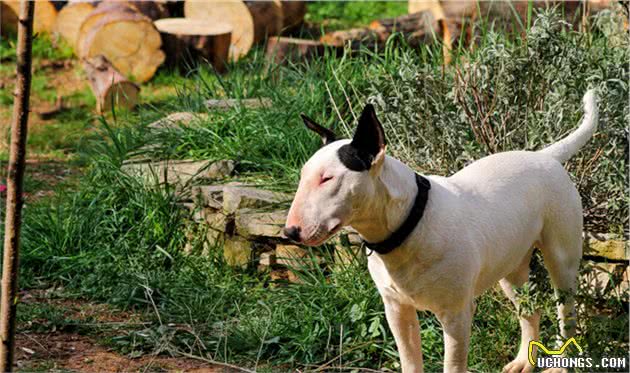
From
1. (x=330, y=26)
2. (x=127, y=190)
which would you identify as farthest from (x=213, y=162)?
(x=330, y=26)

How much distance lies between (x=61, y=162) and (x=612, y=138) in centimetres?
506

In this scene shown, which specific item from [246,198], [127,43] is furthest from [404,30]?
[246,198]

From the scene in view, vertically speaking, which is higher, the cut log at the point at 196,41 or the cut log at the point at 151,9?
the cut log at the point at 151,9

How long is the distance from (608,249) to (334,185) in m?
2.34

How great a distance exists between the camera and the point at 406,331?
4.24m

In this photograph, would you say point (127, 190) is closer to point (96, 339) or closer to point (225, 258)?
point (225, 258)

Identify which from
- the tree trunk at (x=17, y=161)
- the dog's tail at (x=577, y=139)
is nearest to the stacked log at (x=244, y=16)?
the dog's tail at (x=577, y=139)

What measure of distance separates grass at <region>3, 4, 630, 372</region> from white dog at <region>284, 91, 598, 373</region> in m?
0.38

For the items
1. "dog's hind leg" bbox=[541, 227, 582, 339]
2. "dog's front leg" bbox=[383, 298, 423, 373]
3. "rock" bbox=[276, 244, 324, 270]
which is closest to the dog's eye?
"dog's front leg" bbox=[383, 298, 423, 373]

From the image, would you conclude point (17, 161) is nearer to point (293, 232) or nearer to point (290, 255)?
point (293, 232)

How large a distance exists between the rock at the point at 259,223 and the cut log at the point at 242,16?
19.3ft

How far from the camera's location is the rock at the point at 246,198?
6195 millimetres

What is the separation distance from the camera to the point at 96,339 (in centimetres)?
549

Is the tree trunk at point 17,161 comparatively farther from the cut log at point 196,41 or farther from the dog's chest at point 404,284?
the cut log at point 196,41
